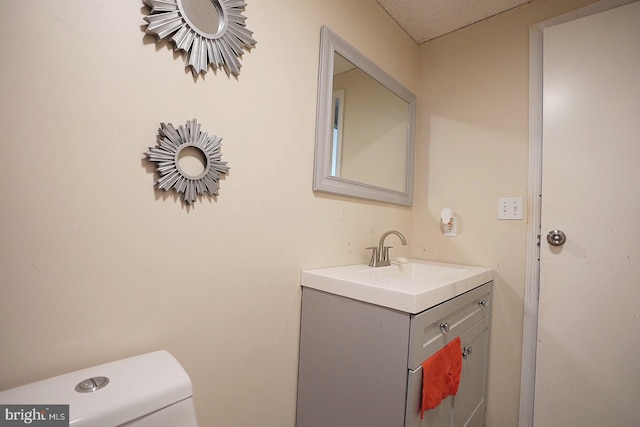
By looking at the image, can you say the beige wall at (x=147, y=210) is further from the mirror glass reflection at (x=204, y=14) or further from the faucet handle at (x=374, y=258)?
the faucet handle at (x=374, y=258)

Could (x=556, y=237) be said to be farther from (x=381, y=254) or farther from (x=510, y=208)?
(x=381, y=254)

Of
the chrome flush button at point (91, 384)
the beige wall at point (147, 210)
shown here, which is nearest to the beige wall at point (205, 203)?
the beige wall at point (147, 210)

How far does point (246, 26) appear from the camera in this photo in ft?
3.06

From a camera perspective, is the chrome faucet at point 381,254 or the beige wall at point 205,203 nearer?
the beige wall at point 205,203

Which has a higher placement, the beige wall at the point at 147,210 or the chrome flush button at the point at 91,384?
the beige wall at the point at 147,210

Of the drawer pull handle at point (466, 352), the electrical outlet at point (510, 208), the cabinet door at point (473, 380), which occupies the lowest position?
the cabinet door at point (473, 380)

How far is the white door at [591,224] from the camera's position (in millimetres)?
1112

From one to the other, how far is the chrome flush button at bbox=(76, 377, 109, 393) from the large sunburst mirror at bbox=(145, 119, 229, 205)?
438mm

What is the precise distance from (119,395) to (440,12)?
1.99 metres

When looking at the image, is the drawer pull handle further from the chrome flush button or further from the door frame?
the chrome flush button

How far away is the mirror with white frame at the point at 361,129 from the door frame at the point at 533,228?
577 mm

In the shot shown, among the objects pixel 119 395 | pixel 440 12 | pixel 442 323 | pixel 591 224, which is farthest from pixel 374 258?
pixel 440 12

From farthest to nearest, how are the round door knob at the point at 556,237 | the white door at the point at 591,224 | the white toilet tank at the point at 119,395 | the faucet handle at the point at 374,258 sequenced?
the faucet handle at the point at 374,258, the round door knob at the point at 556,237, the white door at the point at 591,224, the white toilet tank at the point at 119,395

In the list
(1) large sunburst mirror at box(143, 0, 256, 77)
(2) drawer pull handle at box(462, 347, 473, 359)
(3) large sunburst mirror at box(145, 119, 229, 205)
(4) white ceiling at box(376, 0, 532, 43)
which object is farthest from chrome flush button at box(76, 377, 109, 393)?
(4) white ceiling at box(376, 0, 532, 43)
